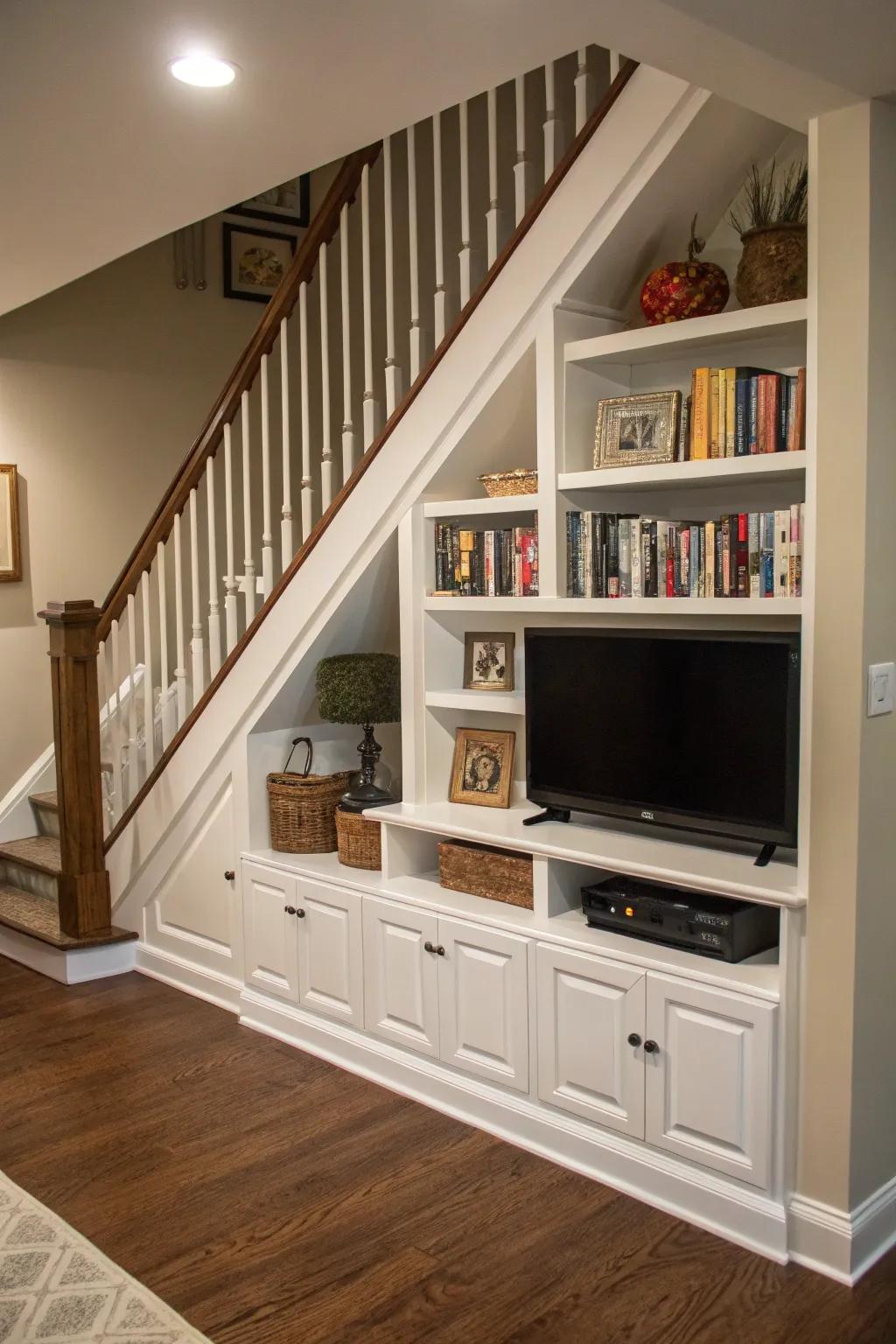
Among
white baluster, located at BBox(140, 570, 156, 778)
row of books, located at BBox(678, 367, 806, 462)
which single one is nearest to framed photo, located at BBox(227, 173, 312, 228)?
white baluster, located at BBox(140, 570, 156, 778)

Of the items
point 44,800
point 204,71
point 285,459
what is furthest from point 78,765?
point 204,71

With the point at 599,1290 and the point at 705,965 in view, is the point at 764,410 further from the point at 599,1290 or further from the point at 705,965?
the point at 599,1290

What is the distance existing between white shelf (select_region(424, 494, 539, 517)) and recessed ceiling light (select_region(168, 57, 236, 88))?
3.93 feet

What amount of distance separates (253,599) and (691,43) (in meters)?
2.46

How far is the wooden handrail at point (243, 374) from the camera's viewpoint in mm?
3605

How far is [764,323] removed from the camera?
8.48 ft

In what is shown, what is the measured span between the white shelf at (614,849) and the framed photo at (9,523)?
2.53 m

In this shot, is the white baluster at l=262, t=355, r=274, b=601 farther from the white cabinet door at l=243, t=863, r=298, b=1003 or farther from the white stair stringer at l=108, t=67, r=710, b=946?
the white cabinet door at l=243, t=863, r=298, b=1003

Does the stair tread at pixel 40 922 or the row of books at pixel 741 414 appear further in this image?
the stair tread at pixel 40 922

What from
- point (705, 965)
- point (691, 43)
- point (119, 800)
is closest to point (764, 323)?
point (691, 43)

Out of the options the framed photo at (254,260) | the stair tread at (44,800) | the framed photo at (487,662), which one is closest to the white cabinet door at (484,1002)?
the framed photo at (487,662)

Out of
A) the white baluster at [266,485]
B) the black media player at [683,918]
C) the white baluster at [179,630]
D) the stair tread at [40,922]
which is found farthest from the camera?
the stair tread at [40,922]

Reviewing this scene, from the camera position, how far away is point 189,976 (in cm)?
421

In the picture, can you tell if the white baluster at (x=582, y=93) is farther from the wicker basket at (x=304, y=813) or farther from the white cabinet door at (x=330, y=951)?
the white cabinet door at (x=330, y=951)
